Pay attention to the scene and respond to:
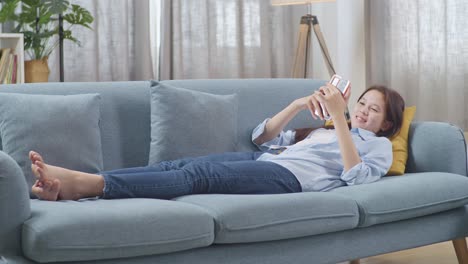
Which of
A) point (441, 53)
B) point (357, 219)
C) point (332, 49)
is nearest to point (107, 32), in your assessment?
point (332, 49)

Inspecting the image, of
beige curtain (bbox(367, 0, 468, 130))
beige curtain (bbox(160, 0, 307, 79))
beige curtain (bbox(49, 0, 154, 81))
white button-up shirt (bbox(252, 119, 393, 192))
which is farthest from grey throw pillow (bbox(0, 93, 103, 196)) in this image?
beige curtain (bbox(367, 0, 468, 130))

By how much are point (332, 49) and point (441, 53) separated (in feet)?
3.30

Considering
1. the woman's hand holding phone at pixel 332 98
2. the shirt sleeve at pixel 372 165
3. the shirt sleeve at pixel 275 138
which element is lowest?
the shirt sleeve at pixel 372 165

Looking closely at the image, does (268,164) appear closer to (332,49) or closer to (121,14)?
(121,14)

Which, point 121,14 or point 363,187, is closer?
point 363,187

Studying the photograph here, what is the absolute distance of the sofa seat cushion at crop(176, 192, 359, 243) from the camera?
2.28 meters

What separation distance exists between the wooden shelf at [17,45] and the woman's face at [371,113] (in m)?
2.00

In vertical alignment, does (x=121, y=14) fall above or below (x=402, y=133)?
above

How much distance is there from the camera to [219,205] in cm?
232

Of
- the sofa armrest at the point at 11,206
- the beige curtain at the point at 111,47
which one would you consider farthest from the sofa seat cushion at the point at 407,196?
the beige curtain at the point at 111,47

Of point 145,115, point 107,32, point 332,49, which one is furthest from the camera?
point 332,49

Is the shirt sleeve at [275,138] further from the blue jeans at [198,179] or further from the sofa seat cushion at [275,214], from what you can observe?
the sofa seat cushion at [275,214]

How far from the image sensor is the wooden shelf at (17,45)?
164 inches

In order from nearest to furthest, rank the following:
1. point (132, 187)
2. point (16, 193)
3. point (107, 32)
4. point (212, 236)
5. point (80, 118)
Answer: point (16, 193) < point (212, 236) < point (132, 187) < point (80, 118) < point (107, 32)
